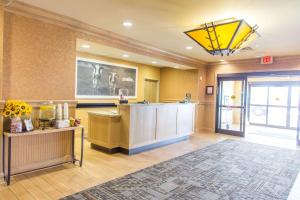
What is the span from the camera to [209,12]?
3283 mm

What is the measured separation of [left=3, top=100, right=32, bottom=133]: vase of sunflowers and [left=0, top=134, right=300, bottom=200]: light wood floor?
0.82m

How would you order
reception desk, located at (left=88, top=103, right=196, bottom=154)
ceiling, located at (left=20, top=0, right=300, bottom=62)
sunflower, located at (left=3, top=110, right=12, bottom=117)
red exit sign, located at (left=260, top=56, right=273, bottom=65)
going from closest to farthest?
1. sunflower, located at (left=3, top=110, right=12, bottom=117)
2. ceiling, located at (left=20, top=0, right=300, bottom=62)
3. reception desk, located at (left=88, top=103, right=196, bottom=154)
4. red exit sign, located at (left=260, top=56, right=273, bottom=65)

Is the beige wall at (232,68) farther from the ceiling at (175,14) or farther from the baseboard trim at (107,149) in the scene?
the baseboard trim at (107,149)

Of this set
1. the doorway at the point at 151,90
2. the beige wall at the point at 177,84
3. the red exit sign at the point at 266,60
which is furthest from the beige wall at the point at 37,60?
the red exit sign at the point at 266,60

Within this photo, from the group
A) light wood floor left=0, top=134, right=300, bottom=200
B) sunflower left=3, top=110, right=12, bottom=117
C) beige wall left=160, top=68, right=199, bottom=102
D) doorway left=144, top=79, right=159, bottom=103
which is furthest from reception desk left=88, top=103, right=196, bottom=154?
doorway left=144, top=79, right=159, bottom=103

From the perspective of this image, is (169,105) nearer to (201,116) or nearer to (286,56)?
(201,116)

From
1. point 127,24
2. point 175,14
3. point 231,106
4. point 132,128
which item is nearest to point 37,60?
point 127,24

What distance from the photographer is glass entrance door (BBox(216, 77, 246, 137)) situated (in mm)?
7227

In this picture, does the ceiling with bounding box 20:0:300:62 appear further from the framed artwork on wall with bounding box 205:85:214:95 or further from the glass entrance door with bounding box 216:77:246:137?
the framed artwork on wall with bounding box 205:85:214:95

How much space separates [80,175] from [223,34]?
10.7ft

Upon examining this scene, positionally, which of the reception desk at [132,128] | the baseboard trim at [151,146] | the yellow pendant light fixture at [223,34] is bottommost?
the baseboard trim at [151,146]

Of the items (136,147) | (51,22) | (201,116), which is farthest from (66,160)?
(201,116)

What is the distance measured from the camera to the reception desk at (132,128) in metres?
4.59

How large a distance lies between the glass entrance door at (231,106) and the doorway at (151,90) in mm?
2565
